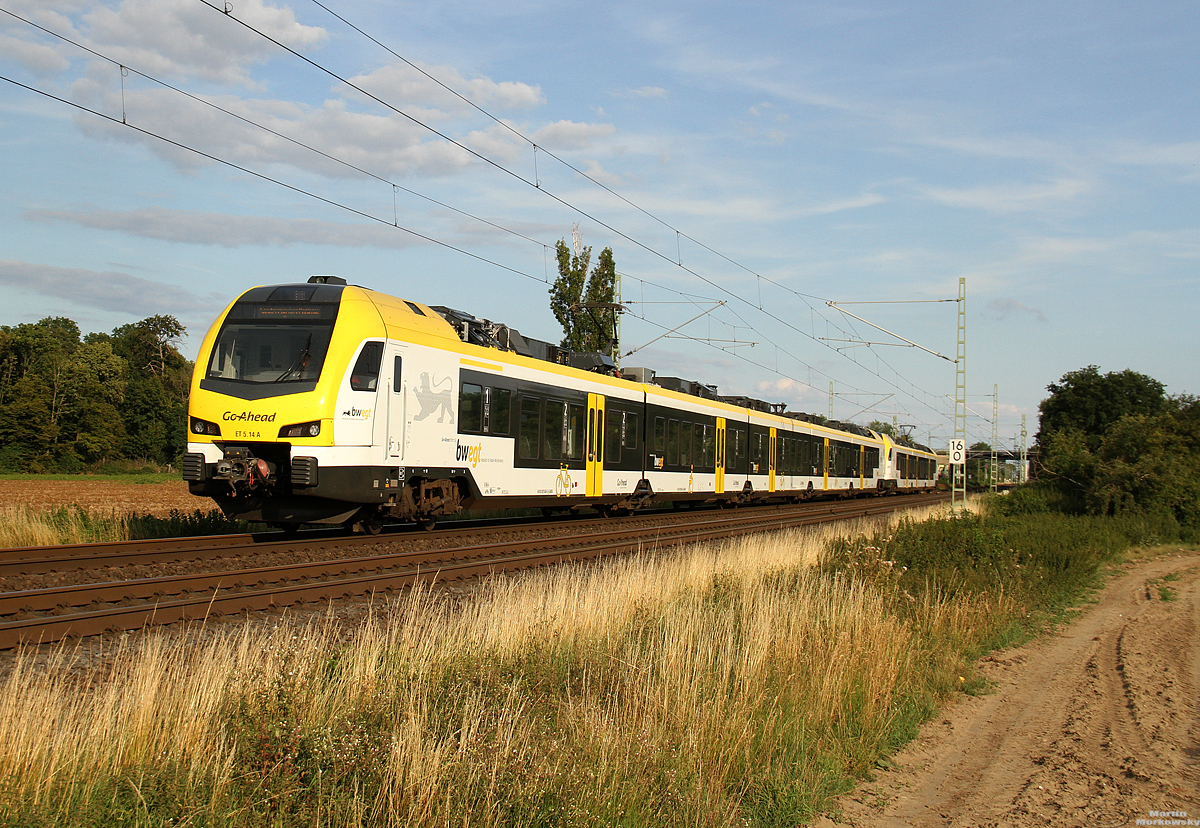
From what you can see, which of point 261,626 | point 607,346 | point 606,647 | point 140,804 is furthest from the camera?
point 607,346

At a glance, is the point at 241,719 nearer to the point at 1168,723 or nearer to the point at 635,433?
the point at 1168,723

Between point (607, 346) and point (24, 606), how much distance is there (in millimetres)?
27449

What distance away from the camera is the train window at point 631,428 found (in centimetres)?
2255

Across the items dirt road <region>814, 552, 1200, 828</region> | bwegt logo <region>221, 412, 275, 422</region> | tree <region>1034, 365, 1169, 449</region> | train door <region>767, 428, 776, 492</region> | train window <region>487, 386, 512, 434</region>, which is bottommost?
dirt road <region>814, 552, 1200, 828</region>

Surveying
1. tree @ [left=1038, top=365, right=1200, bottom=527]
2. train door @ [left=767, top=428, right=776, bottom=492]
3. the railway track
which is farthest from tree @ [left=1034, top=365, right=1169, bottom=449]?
the railway track

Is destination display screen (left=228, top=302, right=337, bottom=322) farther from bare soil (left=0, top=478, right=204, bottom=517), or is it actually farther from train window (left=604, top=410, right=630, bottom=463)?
bare soil (left=0, top=478, right=204, bottom=517)

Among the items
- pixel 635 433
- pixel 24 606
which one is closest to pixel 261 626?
pixel 24 606

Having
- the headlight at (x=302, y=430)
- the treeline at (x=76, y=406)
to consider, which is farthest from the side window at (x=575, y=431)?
the treeline at (x=76, y=406)

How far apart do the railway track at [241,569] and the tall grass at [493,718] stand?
86cm

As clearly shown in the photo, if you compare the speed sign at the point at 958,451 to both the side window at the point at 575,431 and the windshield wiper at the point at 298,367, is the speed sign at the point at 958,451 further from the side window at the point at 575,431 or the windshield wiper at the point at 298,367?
the windshield wiper at the point at 298,367

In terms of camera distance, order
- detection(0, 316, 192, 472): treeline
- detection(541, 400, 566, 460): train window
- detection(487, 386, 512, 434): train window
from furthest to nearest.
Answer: detection(0, 316, 192, 472): treeline
detection(541, 400, 566, 460): train window
detection(487, 386, 512, 434): train window

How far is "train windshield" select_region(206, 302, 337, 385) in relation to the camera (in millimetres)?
12852

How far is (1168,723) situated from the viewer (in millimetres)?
7488

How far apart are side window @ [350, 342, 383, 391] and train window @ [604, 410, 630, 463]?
8.87 meters
